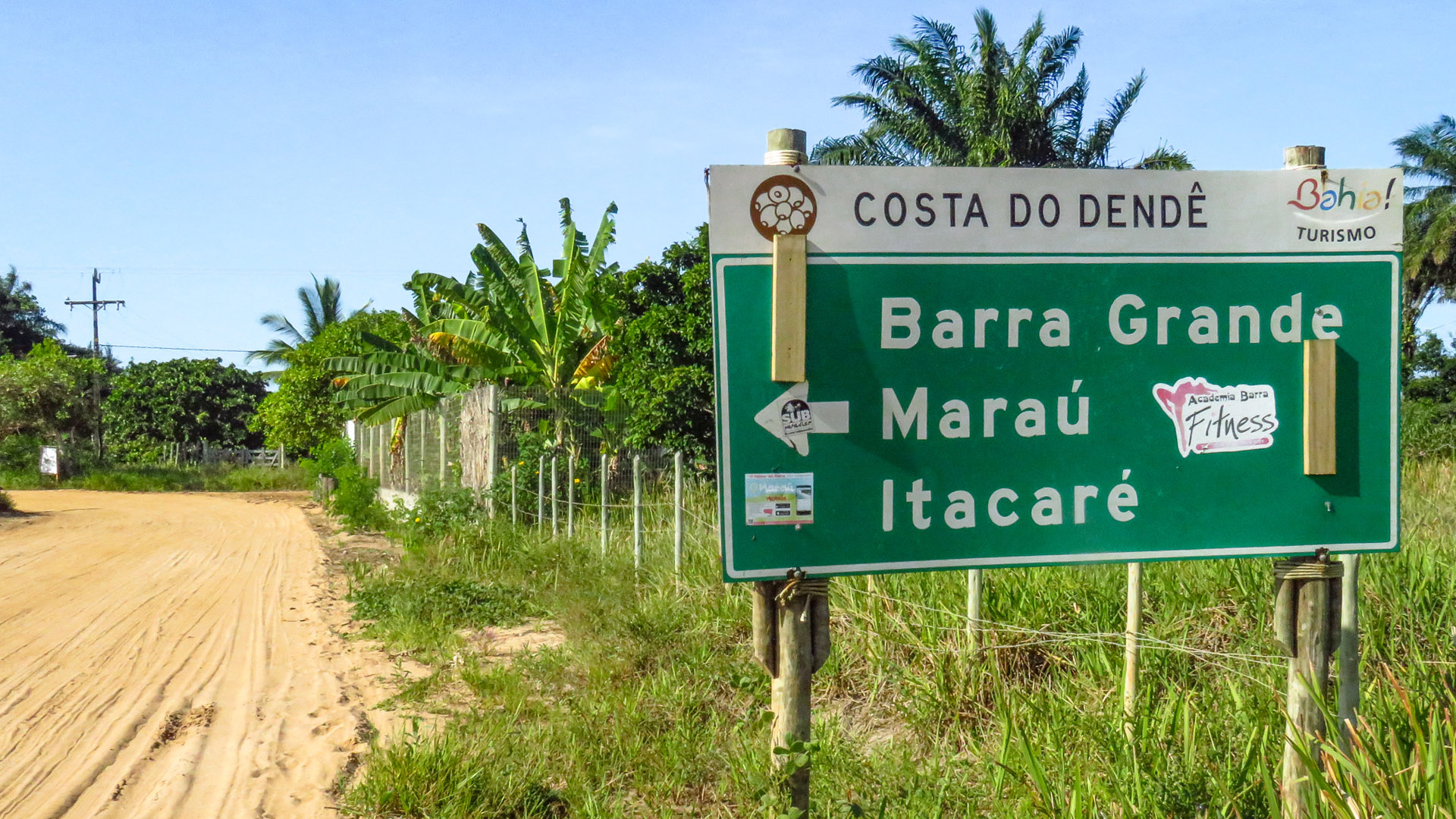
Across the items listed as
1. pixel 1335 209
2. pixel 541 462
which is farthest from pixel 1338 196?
pixel 541 462

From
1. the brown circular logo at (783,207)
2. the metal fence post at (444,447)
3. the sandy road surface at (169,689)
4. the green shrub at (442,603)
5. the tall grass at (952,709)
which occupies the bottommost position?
the sandy road surface at (169,689)

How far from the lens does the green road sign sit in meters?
3.11

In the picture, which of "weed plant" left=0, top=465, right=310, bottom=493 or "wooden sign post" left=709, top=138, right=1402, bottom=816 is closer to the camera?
"wooden sign post" left=709, top=138, right=1402, bottom=816

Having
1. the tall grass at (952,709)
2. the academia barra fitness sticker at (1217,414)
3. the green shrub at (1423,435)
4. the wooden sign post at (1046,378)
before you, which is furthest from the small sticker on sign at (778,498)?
the green shrub at (1423,435)

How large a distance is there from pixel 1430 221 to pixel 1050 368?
4210 centimetres

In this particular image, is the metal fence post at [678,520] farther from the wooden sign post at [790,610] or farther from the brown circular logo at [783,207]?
the brown circular logo at [783,207]

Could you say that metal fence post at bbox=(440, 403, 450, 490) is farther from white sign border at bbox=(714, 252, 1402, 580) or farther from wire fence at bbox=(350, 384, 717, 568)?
white sign border at bbox=(714, 252, 1402, 580)

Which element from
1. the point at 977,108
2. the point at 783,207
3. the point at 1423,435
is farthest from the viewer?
the point at 977,108

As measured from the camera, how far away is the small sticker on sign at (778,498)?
3100 millimetres

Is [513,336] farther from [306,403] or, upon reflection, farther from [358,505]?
[306,403]

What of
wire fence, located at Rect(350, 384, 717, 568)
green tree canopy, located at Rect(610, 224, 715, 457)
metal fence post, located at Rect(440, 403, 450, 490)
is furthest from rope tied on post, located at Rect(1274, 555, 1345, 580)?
metal fence post, located at Rect(440, 403, 450, 490)

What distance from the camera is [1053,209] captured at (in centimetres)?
330

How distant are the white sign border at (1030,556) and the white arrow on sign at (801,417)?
13 cm

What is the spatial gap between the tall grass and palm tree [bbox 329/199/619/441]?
10744 mm
